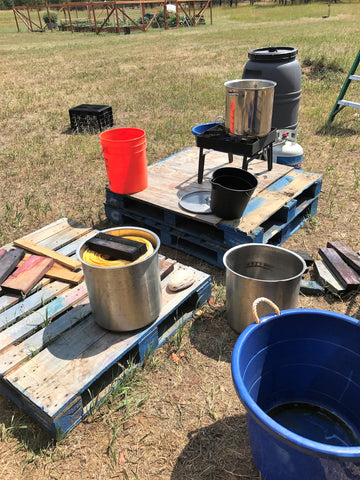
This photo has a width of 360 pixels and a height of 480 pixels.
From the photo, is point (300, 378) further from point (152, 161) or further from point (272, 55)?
point (152, 161)

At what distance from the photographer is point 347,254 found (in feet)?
11.1

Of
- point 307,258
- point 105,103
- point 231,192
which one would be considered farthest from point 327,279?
point 105,103

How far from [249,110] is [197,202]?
3.02 ft

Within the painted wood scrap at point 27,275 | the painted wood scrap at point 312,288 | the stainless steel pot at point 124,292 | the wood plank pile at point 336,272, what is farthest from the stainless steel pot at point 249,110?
the painted wood scrap at point 27,275

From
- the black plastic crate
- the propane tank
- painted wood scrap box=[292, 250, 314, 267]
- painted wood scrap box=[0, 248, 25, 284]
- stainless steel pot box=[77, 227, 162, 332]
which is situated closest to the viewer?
stainless steel pot box=[77, 227, 162, 332]

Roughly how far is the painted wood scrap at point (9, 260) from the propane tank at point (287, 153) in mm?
2969

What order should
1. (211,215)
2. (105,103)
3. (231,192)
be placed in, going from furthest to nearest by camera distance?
(105,103), (211,215), (231,192)

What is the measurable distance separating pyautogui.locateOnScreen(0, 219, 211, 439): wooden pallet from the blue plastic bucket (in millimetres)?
825

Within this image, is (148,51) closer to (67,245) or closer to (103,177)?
(103,177)

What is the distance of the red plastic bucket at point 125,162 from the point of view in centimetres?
356

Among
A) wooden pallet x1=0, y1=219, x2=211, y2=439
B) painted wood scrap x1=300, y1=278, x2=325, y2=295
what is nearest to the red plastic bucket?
wooden pallet x1=0, y1=219, x2=211, y2=439

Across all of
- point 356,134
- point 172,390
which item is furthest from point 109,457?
point 356,134

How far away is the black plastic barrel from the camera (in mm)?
4648

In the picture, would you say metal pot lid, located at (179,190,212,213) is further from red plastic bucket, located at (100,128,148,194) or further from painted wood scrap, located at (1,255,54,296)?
painted wood scrap, located at (1,255,54,296)
